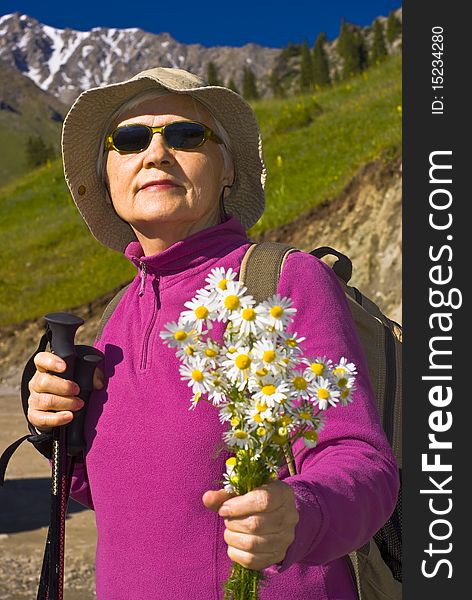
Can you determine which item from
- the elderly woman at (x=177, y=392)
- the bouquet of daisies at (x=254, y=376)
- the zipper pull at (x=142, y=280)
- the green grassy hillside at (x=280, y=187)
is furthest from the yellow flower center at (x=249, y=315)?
the green grassy hillside at (x=280, y=187)

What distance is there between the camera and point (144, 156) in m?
2.95

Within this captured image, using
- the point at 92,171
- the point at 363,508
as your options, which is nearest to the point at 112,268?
the point at 92,171

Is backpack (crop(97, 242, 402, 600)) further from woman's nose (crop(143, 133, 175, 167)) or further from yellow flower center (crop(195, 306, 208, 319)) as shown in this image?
yellow flower center (crop(195, 306, 208, 319))

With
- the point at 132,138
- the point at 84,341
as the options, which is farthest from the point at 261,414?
the point at 84,341

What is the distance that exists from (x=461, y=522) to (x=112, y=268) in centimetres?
2137

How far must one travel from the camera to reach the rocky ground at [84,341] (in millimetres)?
9180

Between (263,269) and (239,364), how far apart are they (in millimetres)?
935

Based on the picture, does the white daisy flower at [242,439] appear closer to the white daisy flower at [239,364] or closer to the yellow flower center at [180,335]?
the white daisy flower at [239,364]

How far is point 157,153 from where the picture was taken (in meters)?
2.90

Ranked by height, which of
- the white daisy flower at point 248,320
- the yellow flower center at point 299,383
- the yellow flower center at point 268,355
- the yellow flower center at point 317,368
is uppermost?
the white daisy flower at point 248,320

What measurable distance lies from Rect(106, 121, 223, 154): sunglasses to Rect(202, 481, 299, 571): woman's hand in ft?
4.80

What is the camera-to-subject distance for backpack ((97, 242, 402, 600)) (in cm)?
263

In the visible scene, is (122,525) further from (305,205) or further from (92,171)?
(305,205)

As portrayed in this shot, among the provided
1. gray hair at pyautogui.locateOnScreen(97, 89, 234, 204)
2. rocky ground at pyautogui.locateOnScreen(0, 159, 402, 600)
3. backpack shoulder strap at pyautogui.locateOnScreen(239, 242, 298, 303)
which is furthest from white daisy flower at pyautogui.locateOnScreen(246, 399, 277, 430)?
rocky ground at pyautogui.locateOnScreen(0, 159, 402, 600)
